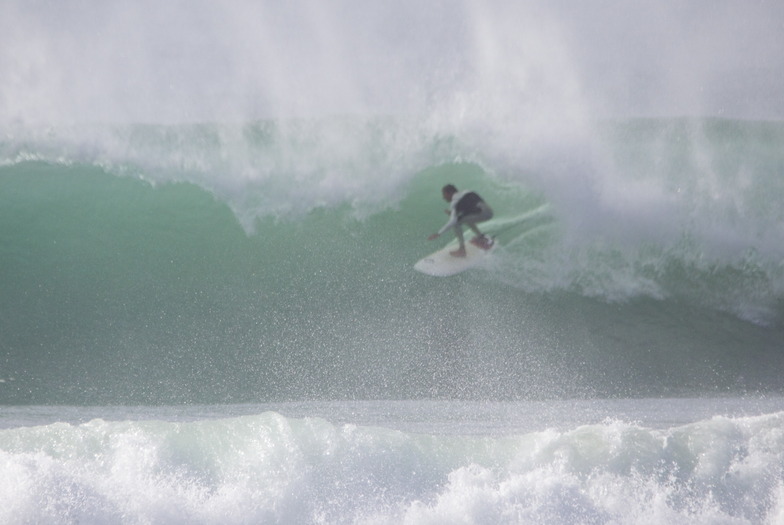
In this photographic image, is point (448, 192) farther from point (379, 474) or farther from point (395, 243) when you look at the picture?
point (379, 474)

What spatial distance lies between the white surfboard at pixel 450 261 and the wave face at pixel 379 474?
4.51ft

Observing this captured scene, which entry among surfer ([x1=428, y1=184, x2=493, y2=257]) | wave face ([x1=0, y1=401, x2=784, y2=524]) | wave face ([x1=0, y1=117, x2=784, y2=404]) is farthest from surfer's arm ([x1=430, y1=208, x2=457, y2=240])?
wave face ([x1=0, y1=401, x2=784, y2=524])

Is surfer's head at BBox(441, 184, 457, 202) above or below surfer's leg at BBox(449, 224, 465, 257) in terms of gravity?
above

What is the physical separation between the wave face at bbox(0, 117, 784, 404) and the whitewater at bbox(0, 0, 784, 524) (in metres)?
0.02

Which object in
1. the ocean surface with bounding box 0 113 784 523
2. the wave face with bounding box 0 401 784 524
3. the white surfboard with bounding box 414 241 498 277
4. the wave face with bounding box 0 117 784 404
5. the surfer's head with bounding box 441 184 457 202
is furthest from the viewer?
the surfer's head with bounding box 441 184 457 202

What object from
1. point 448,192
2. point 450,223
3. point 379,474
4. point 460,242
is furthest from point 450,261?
point 379,474

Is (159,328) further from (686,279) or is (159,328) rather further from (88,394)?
(686,279)

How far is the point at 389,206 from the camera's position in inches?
208

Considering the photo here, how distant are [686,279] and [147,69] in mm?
4859

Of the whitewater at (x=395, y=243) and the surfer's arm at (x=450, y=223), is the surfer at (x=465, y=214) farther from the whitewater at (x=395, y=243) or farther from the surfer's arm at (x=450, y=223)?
the whitewater at (x=395, y=243)

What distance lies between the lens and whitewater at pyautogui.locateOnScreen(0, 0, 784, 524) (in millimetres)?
3844

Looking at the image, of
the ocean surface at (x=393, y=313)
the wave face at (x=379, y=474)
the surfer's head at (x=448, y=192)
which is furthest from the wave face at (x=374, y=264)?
the wave face at (x=379, y=474)

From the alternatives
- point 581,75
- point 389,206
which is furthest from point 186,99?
point 581,75

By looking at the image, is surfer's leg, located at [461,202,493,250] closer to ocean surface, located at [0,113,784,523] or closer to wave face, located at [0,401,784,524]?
ocean surface, located at [0,113,784,523]
